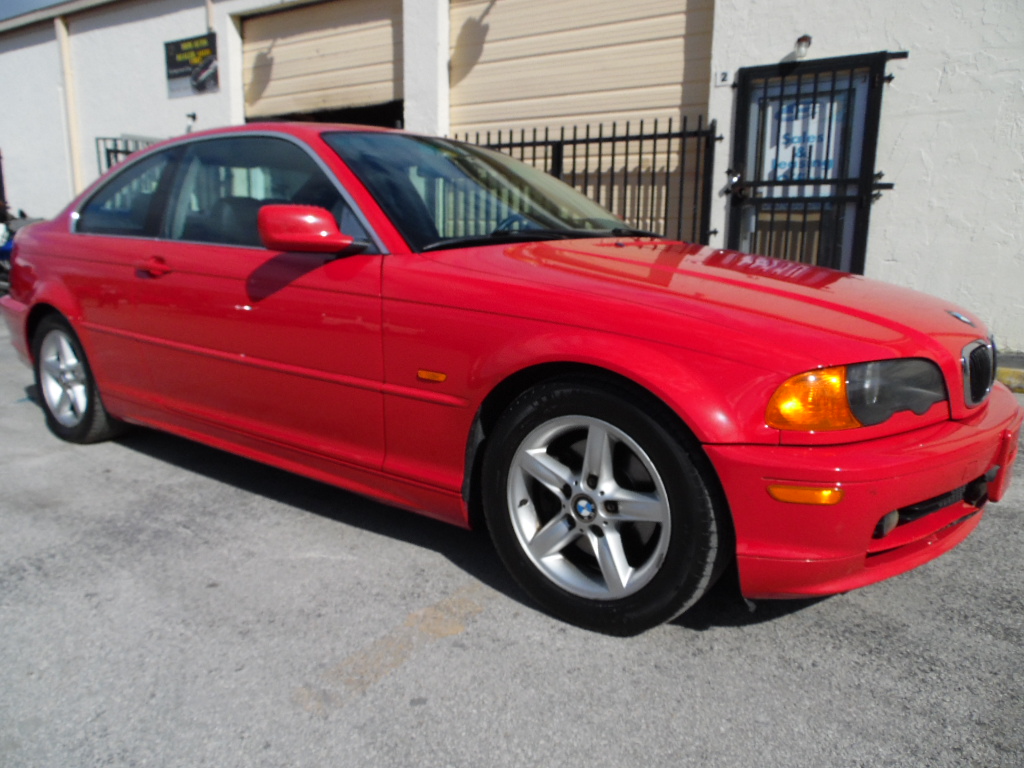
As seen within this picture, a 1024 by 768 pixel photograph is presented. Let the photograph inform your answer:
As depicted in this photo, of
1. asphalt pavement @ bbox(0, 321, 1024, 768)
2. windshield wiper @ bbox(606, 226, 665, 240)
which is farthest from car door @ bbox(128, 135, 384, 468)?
windshield wiper @ bbox(606, 226, 665, 240)

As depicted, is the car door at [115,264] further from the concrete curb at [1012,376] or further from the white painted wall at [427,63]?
the white painted wall at [427,63]

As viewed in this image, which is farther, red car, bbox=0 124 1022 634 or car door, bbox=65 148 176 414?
car door, bbox=65 148 176 414

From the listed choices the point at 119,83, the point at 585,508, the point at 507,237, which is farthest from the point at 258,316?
the point at 119,83

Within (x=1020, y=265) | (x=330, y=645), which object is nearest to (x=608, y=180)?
(x=1020, y=265)

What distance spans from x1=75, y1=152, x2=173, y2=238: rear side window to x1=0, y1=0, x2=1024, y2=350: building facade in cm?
489

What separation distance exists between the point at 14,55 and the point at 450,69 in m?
9.46

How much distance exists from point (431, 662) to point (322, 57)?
33.5 ft

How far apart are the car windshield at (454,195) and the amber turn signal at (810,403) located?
1238mm

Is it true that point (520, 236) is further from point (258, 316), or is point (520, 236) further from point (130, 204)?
point (130, 204)

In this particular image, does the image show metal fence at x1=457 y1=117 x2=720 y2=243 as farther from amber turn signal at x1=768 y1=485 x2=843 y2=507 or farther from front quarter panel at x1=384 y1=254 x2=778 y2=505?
amber turn signal at x1=768 y1=485 x2=843 y2=507

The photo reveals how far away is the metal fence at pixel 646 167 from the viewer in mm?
7836

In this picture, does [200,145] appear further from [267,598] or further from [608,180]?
[608,180]

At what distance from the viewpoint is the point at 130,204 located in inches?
149

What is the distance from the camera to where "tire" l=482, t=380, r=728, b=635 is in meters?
2.15
